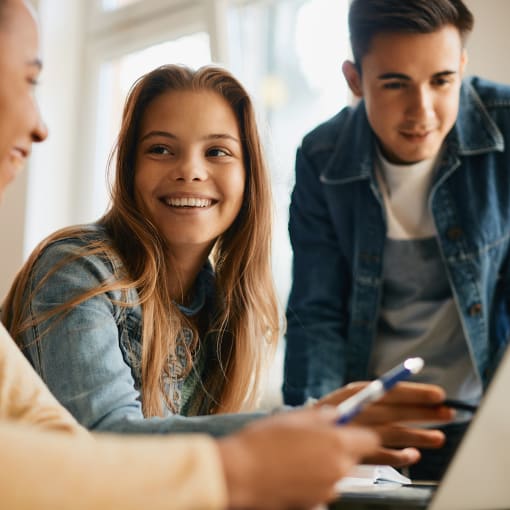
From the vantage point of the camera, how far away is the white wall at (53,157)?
112 inches

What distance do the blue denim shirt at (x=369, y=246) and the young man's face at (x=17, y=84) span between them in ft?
3.12

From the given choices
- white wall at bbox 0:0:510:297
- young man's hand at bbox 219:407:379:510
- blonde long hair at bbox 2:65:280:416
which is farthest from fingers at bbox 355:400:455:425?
Result: white wall at bbox 0:0:510:297

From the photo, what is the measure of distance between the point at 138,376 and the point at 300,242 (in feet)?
2.21

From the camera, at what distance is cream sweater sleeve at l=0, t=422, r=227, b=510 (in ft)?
1.19

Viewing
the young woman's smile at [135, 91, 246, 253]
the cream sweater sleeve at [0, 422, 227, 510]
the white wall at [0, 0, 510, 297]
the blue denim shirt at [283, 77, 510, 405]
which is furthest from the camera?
the white wall at [0, 0, 510, 297]

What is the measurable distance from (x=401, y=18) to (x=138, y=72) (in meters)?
1.80

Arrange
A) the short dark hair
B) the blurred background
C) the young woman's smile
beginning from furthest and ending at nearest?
the blurred background → the short dark hair → the young woman's smile

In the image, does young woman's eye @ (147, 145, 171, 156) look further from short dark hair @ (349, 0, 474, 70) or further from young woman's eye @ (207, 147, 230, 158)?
short dark hair @ (349, 0, 474, 70)

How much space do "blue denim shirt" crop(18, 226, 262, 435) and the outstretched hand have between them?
0.12m

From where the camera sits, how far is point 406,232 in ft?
4.97

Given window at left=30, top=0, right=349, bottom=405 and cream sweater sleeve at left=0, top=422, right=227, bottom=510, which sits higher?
window at left=30, top=0, right=349, bottom=405

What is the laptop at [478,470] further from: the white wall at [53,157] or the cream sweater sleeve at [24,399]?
the white wall at [53,157]

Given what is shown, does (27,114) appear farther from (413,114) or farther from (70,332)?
(413,114)

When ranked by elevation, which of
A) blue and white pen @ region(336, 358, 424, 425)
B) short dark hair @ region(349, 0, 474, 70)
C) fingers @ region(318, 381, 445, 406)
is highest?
short dark hair @ region(349, 0, 474, 70)
